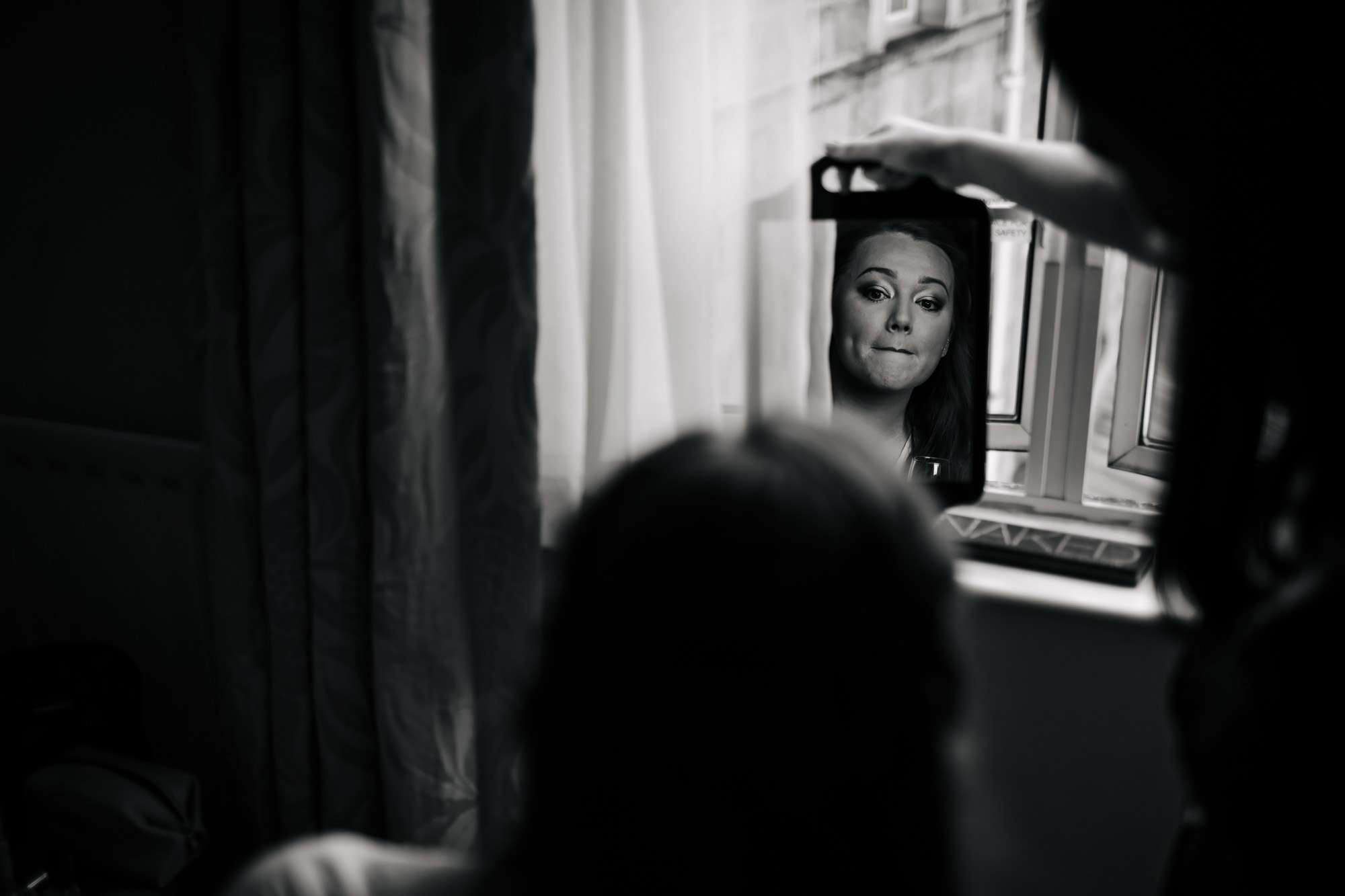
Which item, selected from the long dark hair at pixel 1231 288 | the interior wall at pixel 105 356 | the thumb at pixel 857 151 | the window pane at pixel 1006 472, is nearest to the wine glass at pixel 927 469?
the window pane at pixel 1006 472

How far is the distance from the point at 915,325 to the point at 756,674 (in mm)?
734

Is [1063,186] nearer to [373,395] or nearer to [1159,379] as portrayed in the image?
[1159,379]

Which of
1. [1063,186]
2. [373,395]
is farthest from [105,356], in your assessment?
[1063,186]

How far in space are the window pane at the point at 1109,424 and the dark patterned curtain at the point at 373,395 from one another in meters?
0.72

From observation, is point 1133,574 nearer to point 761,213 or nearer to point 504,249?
point 761,213

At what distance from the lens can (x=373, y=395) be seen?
1.04 m

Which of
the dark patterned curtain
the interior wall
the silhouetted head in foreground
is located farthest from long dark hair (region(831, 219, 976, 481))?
the interior wall

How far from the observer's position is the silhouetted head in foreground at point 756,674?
374 millimetres

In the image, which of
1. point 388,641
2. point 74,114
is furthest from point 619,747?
point 74,114

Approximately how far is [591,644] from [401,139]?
759 mm

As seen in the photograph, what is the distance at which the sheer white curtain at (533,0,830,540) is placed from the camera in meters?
0.98

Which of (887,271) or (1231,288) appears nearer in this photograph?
(1231,288)

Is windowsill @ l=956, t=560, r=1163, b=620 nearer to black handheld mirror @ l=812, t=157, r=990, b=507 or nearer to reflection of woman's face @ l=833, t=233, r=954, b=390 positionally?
black handheld mirror @ l=812, t=157, r=990, b=507

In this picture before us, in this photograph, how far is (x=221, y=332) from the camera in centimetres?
112
